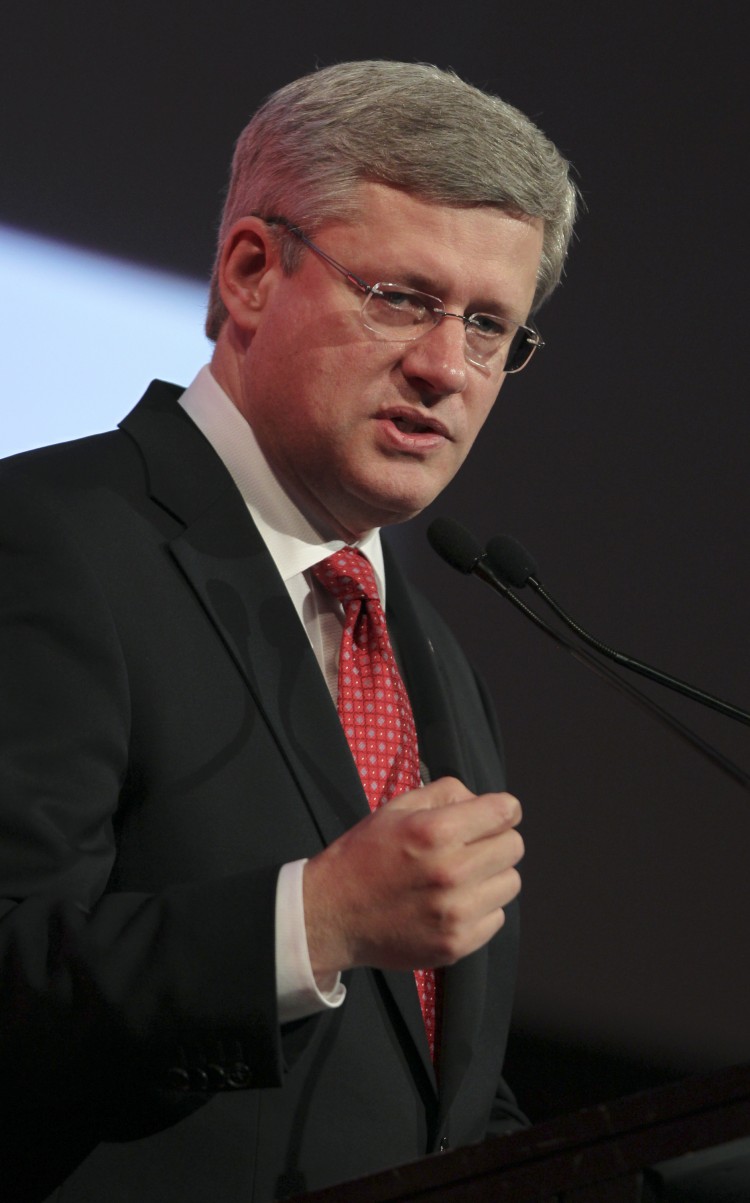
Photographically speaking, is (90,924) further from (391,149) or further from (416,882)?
(391,149)

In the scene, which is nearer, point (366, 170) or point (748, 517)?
point (366, 170)

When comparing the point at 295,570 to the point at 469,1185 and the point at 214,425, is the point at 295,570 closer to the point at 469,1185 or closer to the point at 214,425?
the point at 214,425

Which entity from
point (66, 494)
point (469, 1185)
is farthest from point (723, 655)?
point (469, 1185)

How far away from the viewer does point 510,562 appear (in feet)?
4.91

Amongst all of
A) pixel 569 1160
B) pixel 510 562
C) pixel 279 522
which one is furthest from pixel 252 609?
pixel 569 1160

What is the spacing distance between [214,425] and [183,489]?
0.44ft

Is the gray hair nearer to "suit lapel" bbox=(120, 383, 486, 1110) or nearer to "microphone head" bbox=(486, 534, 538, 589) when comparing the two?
"suit lapel" bbox=(120, 383, 486, 1110)

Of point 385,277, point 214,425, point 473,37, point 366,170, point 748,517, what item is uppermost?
point 473,37

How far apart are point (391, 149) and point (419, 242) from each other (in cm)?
11

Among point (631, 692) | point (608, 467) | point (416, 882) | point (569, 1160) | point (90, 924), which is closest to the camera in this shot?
point (569, 1160)

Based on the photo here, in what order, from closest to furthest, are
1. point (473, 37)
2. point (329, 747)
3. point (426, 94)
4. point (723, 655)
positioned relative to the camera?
point (329, 747) < point (426, 94) < point (723, 655) < point (473, 37)

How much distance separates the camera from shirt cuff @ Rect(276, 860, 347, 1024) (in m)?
1.08

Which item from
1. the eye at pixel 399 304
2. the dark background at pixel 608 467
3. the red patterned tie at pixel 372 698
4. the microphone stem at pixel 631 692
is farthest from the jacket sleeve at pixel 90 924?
the dark background at pixel 608 467

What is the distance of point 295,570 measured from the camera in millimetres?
1583
